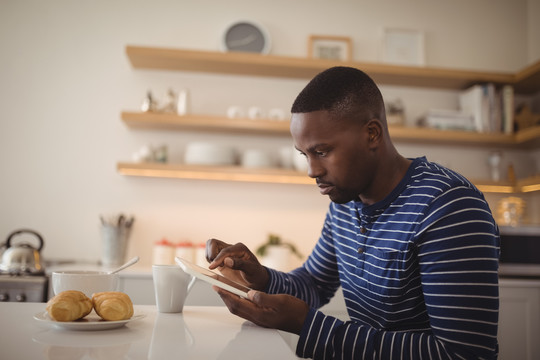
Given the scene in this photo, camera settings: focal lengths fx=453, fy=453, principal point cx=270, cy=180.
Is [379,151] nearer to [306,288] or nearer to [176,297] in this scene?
[306,288]

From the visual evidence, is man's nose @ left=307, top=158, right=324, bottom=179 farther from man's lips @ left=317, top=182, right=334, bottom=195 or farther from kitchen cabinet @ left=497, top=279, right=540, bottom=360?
kitchen cabinet @ left=497, top=279, right=540, bottom=360

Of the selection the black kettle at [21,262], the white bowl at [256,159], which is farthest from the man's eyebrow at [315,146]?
the black kettle at [21,262]

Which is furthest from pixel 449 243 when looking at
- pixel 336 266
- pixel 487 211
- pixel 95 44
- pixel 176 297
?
pixel 95 44

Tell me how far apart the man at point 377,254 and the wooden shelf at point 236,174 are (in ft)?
4.37

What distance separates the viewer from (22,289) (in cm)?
215

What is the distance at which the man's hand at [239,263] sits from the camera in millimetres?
1142

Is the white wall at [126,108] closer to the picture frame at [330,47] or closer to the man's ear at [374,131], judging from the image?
the picture frame at [330,47]

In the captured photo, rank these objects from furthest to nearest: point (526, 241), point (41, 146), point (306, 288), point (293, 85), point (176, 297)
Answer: point (293, 85)
point (41, 146)
point (526, 241)
point (306, 288)
point (176, 297)

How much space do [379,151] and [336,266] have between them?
44cm

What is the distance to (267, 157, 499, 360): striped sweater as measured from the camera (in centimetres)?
91

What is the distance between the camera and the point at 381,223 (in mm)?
1156

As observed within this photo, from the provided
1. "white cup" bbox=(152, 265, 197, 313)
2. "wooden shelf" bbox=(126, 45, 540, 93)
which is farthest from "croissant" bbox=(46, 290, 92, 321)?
"wooden shelf" bbox=(126, 45, 540, 93)

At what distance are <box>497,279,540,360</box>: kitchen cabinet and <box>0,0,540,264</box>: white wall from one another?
3.04 feet

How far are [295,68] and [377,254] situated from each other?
1.94 meters
